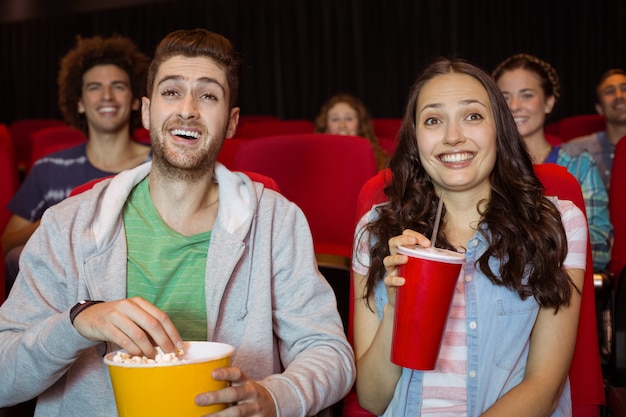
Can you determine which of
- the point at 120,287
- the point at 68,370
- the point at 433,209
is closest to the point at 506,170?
the point at 433,209

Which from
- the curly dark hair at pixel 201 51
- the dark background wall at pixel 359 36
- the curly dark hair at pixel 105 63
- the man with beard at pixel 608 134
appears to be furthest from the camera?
the dark background wall at pixel 359 36

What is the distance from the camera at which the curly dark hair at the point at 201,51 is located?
185 cm

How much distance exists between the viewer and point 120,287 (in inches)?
66.2

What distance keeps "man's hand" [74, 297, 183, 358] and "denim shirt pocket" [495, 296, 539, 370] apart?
73cm

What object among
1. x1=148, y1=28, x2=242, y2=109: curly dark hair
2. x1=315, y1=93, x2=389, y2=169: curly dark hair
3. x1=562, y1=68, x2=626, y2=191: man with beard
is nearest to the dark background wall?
x1=315, y1=93, x2=389, y2=169: curly dark hair

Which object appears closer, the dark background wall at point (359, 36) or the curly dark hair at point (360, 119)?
the curly dark hair at point (360, 119)

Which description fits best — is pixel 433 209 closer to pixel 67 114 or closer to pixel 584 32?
pixel 67 114

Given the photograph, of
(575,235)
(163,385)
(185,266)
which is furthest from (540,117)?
(163,385)

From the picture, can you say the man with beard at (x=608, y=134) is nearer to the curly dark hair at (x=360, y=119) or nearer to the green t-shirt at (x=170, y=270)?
the curly dark hair at (x=360, y=119)

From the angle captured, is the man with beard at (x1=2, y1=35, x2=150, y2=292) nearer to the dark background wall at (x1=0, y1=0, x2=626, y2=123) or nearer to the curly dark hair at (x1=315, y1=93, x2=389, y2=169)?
the curly dark hair at (x1=315, y1=93, x2=389, y2=169)

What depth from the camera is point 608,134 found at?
426 centimetres

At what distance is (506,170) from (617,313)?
2.30 feet

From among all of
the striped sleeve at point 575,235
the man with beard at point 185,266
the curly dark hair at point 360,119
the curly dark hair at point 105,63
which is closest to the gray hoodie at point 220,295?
the man with beard at point 185,266

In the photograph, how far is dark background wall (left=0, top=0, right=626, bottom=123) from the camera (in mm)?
7312
